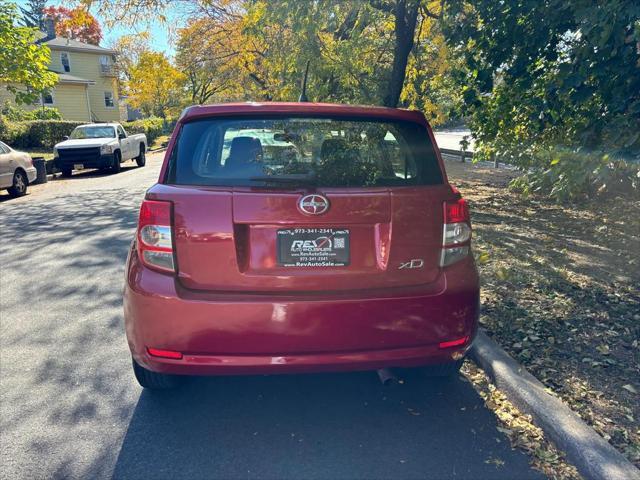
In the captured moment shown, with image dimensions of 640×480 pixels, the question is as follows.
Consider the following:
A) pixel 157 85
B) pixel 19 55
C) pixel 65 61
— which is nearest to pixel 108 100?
pixel 65 61

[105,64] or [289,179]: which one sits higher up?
[105,64]

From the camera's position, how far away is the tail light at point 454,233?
289 centimetres

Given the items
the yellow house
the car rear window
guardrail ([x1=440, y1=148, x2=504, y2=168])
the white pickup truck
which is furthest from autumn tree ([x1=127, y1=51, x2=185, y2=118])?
the car rear window

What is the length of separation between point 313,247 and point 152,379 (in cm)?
138

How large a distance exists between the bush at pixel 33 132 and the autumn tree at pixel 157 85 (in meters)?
16.6

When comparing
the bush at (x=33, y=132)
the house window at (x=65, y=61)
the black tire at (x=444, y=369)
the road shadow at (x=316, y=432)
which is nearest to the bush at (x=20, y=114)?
the bush at (x=33, y=132)

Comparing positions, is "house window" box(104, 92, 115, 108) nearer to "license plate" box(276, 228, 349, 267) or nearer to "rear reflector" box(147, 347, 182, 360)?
"rear reflector" box(147, 347, 182, 360)

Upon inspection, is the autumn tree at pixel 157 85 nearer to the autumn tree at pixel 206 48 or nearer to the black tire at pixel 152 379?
the autumn tree at pixel 206 48

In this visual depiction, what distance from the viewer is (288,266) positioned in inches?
105

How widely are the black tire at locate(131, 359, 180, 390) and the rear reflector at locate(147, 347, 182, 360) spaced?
0.43 m

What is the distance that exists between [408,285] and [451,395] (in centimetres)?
102

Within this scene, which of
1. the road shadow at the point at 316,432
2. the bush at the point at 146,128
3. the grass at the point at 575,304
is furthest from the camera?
the bush at the point at 146,128

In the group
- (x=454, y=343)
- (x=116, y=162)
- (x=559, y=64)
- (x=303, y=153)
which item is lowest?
(x=116, y=162)

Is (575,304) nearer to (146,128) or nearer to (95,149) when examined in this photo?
(95,149)
